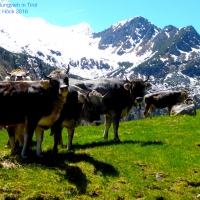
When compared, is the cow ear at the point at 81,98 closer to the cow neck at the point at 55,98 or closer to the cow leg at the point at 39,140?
the cow neck at the point at 55,98

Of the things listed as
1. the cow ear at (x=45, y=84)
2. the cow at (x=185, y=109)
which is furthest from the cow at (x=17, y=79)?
the cow at (x=185, y=109)

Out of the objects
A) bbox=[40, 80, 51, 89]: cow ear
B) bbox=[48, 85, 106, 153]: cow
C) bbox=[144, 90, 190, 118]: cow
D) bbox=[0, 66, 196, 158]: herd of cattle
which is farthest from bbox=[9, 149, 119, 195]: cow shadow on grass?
bbox=[144, 90, 190, 118]: cow

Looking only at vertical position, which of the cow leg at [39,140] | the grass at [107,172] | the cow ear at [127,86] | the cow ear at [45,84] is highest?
the cow ear at [127,86]

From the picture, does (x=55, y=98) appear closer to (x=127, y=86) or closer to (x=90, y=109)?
(x=90, y=109)

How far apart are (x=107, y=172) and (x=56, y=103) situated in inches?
157

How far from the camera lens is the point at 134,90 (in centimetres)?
2231

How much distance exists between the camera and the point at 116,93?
2264 centimetres

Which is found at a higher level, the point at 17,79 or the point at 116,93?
the point at 17,79

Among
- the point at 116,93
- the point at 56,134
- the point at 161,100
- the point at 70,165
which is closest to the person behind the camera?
the point at 70,165

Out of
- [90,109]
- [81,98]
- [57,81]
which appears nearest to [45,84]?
[57,81]

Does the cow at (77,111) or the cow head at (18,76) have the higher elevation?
the cow head at (18,76)

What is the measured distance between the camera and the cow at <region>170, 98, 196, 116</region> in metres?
43.0

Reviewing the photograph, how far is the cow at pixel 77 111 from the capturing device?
17609 millimetres

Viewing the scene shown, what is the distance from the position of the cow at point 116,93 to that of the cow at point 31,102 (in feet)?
21.7
